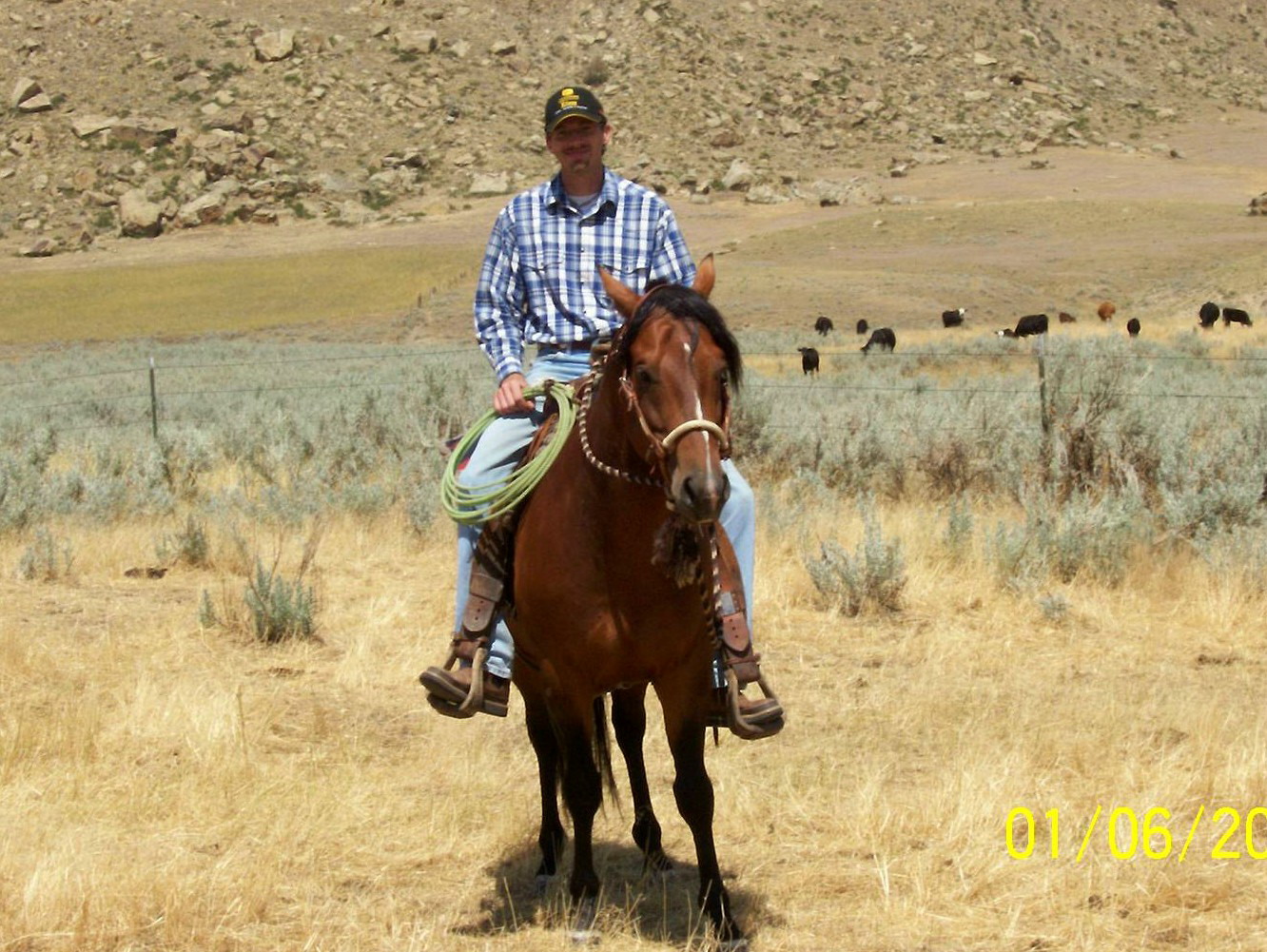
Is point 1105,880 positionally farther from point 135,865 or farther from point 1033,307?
point 1033,307

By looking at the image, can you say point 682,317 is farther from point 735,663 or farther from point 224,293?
point 224,293

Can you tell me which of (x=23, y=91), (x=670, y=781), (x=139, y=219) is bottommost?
(x=670, y=781)

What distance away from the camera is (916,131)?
7831 centimetres

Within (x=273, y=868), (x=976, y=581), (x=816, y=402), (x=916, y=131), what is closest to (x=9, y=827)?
(x=273, y=868)

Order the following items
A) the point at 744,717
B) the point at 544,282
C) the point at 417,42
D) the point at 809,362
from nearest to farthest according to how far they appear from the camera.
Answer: the point at 744,717 < the point at 544,282 < the point at 809,362 < the point at 417,42

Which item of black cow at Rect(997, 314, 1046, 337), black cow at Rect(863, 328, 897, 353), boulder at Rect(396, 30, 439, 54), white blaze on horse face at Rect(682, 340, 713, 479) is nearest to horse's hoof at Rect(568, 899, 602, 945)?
white blaze on horse face at Rect(682, 340, 713, 479)

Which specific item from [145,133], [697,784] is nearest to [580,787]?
[697,784]

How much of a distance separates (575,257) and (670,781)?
7.37 feet

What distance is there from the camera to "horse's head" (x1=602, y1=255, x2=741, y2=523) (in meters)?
3.83

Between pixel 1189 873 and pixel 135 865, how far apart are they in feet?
11.1

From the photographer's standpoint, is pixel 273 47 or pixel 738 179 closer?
pixel 738 179

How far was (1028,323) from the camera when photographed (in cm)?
3167

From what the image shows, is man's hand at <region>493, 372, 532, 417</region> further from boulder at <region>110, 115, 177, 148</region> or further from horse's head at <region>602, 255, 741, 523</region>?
boulder at <region>110, 115, 177, 148</region>

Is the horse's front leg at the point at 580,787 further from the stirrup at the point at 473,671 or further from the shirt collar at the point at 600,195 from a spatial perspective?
the shirt collar at the point at 600,195
